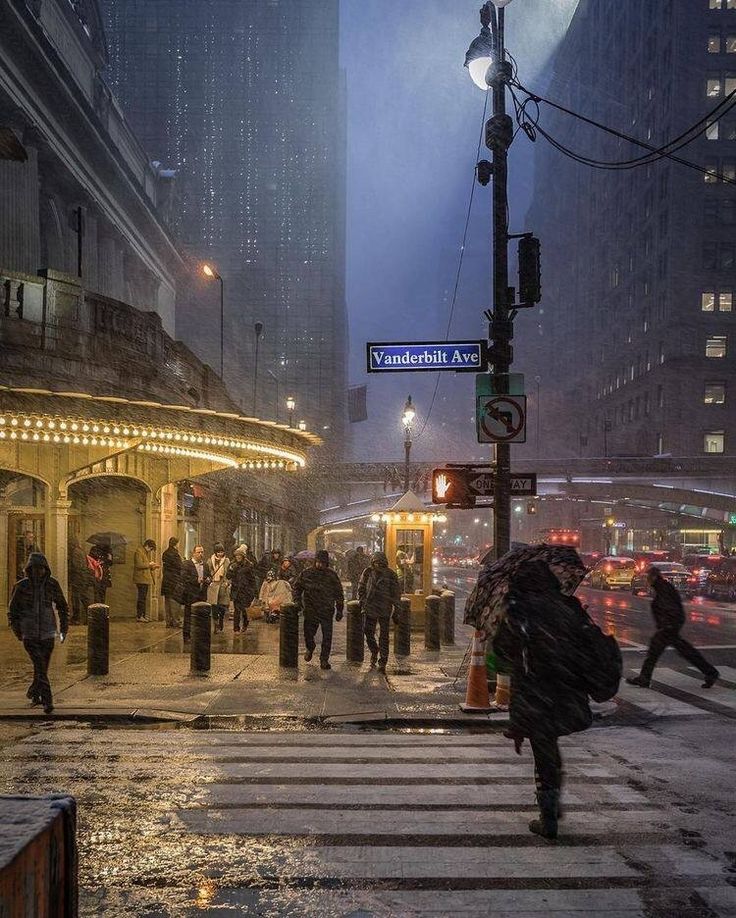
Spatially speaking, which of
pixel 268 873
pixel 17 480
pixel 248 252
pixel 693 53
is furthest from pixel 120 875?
pixel 248 252

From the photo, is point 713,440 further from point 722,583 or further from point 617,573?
point 722,583

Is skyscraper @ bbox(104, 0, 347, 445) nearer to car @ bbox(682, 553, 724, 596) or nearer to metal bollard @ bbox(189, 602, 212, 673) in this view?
car @ bbox(682, 553, 724, 596)

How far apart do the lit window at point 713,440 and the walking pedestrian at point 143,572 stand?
6626 centimetres

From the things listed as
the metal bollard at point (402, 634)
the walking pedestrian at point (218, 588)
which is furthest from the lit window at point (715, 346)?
the metal bollard at point (402, 634)

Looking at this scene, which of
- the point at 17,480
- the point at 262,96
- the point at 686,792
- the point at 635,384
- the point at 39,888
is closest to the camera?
the point at 39,888

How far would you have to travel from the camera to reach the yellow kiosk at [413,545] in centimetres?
1983

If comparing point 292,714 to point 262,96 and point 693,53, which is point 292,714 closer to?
point 693,53

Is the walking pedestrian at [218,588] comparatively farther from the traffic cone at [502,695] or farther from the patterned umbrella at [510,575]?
the patterned umbrella at [510,575]

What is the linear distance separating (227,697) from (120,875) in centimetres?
591

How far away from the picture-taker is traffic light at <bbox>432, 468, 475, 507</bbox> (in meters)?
11.5

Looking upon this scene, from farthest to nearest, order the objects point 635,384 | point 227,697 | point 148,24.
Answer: point 148,24
point 635,384
point 227,697

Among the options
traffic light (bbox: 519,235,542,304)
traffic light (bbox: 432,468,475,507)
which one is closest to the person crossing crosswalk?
traffic light (bbox: 432,468,475,507)

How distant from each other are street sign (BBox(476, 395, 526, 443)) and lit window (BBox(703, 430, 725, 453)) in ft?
231

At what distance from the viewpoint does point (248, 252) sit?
14362 cm
